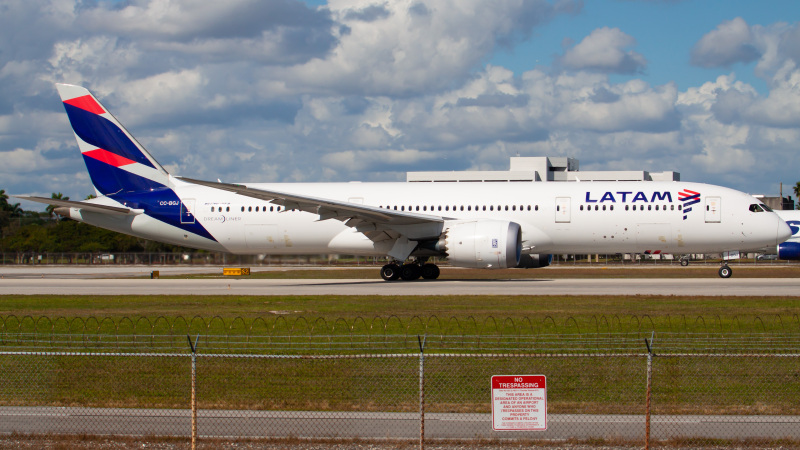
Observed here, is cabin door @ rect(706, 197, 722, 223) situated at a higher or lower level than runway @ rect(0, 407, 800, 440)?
higher

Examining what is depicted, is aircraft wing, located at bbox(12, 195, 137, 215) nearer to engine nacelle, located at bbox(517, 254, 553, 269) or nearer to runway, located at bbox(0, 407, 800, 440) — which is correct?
engine nacelle, located at bbox(517, 254, 553, 269)

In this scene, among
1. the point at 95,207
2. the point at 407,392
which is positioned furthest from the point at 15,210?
the point at 407,392

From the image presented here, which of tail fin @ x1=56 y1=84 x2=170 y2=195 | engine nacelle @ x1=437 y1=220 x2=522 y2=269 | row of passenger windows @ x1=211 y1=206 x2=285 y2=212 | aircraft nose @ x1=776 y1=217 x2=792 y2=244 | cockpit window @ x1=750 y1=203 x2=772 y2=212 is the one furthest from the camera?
tail fin @ x1=56 y1=84 x2=170 y2=195

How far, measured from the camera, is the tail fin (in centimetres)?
3762

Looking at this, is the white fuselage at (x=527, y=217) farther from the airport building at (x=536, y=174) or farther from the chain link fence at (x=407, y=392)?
the airport building at (x=536, y=174)

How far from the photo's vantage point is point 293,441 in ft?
31.3

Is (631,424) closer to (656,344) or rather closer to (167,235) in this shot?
(656,344)

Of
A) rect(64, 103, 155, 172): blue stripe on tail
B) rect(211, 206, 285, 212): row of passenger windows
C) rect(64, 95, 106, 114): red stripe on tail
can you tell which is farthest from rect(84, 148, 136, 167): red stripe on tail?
rect(211, 206, 285, 212): row of passenger windows

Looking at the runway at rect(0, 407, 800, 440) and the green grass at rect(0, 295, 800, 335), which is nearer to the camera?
the runway at rect(0, 407, 800, 440)

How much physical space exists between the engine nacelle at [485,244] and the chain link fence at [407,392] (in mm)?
16416

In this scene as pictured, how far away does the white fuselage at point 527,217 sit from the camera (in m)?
33.9

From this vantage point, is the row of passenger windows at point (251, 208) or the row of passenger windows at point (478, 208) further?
the row of passenger windows at point (251, 208)

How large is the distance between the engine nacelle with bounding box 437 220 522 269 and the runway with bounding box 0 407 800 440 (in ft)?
69.9

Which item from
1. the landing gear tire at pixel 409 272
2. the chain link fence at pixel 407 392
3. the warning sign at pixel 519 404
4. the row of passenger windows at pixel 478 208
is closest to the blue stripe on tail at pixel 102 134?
the row of passenger windows at pixel 478 208
